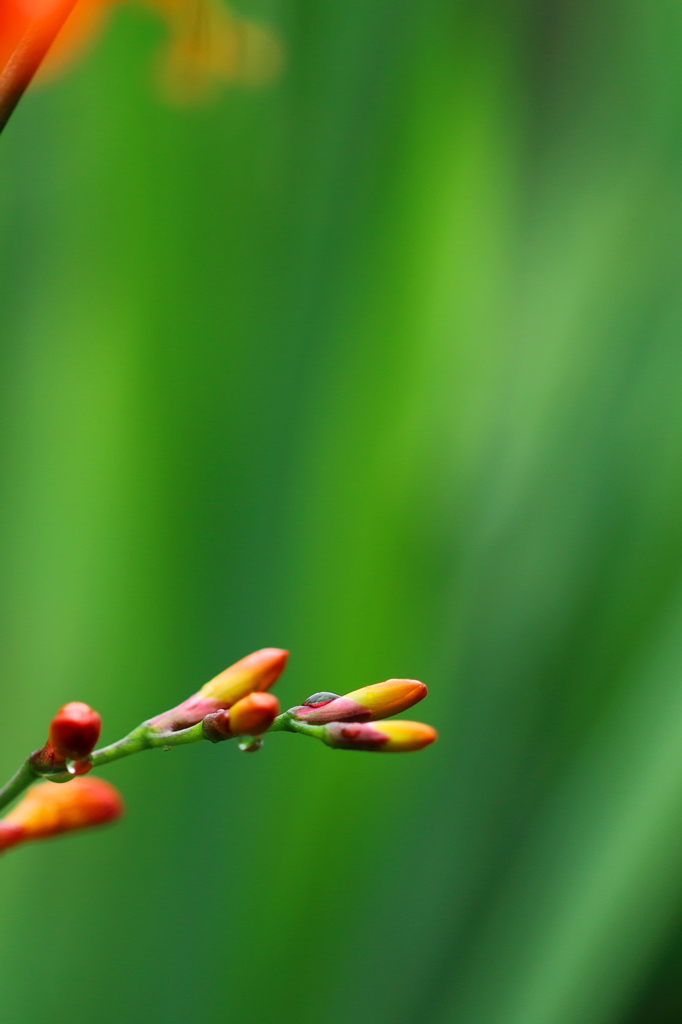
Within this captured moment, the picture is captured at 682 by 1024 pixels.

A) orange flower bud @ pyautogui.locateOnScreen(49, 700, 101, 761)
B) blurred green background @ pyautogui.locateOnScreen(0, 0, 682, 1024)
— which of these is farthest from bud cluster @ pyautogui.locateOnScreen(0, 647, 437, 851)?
blurred green background @ pyautogui.locateOnScreen(0, 0, 682, 1024)

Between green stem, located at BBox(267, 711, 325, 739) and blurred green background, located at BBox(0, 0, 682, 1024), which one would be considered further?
blurred green background, located at BBox(0, 0, 682, 1024)

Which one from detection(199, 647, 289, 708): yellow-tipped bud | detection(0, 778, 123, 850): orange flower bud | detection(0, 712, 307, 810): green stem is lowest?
detection(0, 778, 123, 850): orange flower bud

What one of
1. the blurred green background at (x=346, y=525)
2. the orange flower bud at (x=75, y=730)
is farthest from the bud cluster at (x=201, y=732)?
the blurred green background at (x=346, y=525)

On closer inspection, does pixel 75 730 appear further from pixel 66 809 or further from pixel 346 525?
pixel 346 525

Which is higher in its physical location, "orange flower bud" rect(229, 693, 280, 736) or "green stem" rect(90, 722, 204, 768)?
"orange flower bud" rect(229, 693, 280, 736)

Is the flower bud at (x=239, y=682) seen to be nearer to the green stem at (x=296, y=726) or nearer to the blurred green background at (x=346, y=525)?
the green stem at (x=296, y=726)

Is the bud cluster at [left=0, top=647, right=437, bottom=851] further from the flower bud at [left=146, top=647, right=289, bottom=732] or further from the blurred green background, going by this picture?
the blurred green background

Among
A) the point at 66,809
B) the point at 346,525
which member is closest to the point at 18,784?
the point at 66,809
